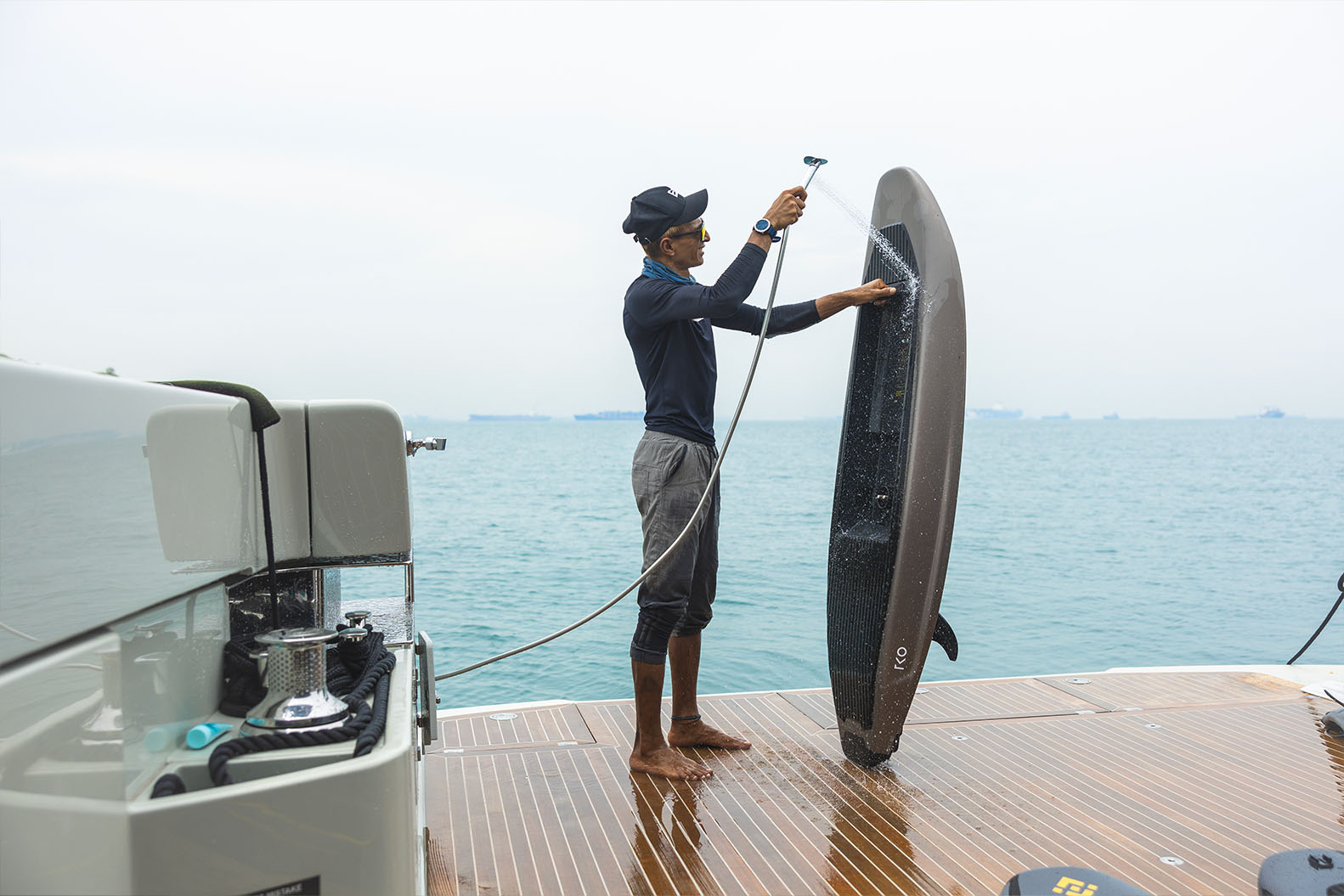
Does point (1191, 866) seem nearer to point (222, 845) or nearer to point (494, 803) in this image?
point (494, 803)

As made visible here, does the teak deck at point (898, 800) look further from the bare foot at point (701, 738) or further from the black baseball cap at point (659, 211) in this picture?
the black baseball cap at point (659, 211)

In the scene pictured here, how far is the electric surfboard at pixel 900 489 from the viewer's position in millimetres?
2791

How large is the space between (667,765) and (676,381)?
1.07 meters

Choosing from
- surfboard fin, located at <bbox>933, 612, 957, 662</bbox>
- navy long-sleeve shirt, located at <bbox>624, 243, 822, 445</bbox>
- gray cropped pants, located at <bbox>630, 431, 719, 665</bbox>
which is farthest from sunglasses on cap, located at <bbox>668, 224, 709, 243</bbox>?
surfboard fin, located at <bbox>933, 612, 957, 662</bbox>

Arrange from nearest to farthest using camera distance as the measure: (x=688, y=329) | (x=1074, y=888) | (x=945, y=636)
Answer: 1. (x=1074, y=888)
2. (x=688, y=329)
3. (x=945, y=636)

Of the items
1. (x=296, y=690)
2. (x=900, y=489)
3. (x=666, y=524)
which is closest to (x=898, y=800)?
(x=900, y=489)

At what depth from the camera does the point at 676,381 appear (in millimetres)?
2814

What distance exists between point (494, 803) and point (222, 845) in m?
1.60

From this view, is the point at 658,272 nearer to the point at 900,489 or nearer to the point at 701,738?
the point at 900,489

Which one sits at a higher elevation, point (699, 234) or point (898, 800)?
point (699, 234)

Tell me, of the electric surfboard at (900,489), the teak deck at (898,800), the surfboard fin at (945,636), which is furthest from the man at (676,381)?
the surfboard fin at (945,636)

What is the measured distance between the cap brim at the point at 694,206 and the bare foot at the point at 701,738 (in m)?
1.49

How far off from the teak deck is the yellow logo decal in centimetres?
32

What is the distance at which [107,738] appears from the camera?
0.96 m
